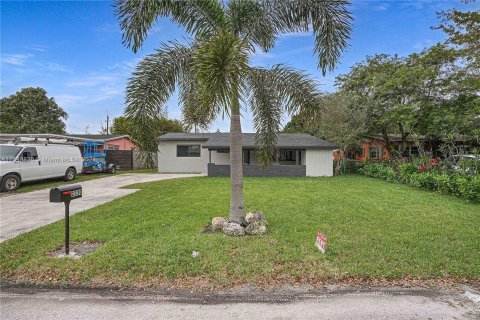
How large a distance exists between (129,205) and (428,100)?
1863 centimetres

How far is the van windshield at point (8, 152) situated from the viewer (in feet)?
34.5

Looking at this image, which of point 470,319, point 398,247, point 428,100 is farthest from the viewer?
point 428,100

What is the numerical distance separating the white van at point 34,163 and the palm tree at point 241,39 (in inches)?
369

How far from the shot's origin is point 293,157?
68.7 feet

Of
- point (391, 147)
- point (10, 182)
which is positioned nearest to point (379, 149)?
point (391, 147)

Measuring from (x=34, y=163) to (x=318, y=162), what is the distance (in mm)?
15104

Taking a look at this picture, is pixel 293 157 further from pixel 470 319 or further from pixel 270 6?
pixel 470 319

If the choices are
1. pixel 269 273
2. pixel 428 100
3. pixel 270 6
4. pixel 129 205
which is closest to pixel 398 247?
pixel 269 273

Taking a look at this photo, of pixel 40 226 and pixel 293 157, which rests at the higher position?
pixel 293 157

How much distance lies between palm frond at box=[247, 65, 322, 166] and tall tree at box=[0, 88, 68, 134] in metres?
28.5

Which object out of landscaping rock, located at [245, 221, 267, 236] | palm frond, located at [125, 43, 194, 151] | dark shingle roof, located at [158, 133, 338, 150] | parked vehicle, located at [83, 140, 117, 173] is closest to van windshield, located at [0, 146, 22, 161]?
parked vehicle, located at [83, 140, 117, 173]

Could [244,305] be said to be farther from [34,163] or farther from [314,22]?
[34,163]

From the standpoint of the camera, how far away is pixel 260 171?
16.5 meters

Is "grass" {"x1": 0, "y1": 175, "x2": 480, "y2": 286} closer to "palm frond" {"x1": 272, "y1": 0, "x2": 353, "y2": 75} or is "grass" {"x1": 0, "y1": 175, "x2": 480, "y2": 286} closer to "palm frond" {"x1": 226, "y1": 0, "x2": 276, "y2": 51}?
"palm frond" {"x1": 272, "y1": 0, "x2": 353, "y2": 75}
